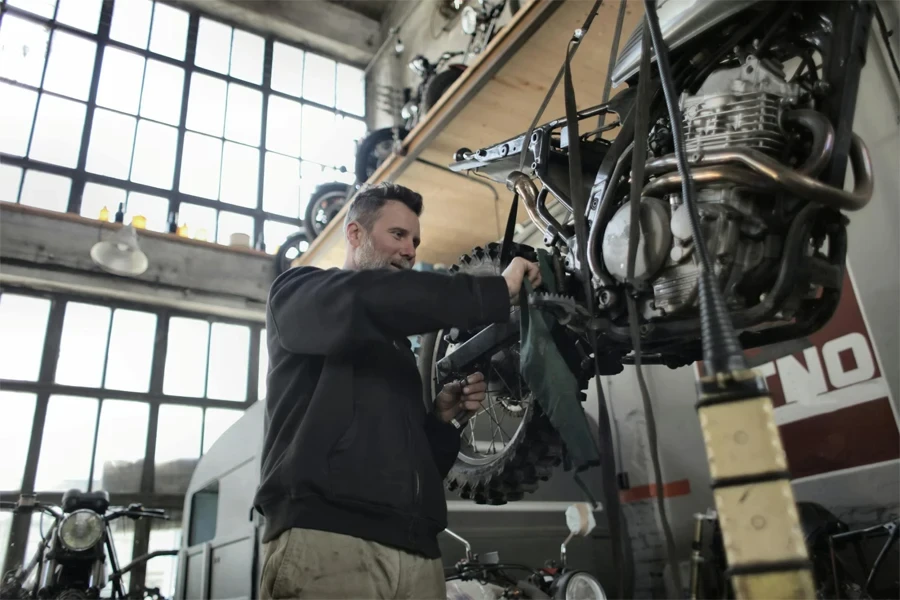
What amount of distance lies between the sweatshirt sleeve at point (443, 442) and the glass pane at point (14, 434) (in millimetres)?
4462

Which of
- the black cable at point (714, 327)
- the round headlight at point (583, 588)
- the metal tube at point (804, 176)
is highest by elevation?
the metal tube at point (804, 176)

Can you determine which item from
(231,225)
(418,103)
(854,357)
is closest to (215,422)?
(231,225)

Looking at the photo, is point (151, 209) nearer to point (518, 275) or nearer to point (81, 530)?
point (81, 530)

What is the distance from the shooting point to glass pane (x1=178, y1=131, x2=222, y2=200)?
20.2 feet

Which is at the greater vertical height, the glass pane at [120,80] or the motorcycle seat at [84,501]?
the glass pane at [120,80]

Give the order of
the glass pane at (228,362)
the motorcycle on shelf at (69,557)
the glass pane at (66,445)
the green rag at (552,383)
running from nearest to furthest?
the green rag at (552,383), the motorcycle on shelf at (69,557), the glass pane at (66,445), the glass pane at (228,362)

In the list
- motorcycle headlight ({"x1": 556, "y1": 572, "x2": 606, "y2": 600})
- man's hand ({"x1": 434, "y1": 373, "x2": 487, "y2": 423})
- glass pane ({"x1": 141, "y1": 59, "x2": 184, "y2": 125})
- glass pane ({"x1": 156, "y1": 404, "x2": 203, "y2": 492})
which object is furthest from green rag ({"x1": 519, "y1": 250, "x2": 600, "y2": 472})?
glass pane ({"x1": 141, "y1": 59, "x2": 184, "y2": 125})

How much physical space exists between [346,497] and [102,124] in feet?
19.8

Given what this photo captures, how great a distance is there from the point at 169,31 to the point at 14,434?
408 centimetres

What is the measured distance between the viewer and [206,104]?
6.57 meters

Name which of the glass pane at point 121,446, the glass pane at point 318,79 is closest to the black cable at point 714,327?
the glass pane at point 121,446

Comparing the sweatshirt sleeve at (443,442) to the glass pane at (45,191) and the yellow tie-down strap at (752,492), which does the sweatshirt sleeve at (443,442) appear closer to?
the yellow tie-down strap at (752,492)

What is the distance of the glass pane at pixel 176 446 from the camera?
5.05 m

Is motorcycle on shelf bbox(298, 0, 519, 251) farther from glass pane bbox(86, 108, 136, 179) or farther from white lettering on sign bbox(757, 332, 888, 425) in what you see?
white lettering on sign bbox(757, 332, 888, 425)
